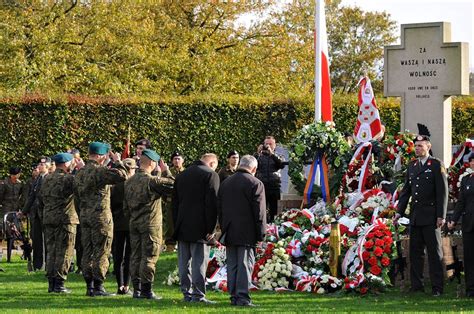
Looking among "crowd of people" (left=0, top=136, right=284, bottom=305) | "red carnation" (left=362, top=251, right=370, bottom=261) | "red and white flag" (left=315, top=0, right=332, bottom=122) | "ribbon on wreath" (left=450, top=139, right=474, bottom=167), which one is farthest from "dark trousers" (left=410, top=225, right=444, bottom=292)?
"red and white flag" (left=315, top=0, right=332, bottom=122)

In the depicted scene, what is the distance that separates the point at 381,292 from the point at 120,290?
3.65 m

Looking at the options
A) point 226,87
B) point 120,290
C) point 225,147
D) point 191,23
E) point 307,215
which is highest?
point 191,23

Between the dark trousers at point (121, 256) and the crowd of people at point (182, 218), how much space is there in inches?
0.6

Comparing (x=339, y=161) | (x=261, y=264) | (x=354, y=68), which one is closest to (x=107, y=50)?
(x=339, y=161)

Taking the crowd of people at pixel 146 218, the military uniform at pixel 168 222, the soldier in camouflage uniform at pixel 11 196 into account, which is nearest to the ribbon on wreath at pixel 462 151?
the crowd of people at pixel 146 218

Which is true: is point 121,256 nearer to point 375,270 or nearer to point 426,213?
point 375,270

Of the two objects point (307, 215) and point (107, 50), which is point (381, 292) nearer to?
point (307, 215)

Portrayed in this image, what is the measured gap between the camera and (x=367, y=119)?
2038cm

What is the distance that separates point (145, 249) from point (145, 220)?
1.25ft

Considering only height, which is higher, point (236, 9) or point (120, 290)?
point (236, 9)

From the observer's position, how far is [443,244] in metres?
17.0

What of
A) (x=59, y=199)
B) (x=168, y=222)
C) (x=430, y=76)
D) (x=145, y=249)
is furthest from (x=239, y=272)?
(x=168, y=222)

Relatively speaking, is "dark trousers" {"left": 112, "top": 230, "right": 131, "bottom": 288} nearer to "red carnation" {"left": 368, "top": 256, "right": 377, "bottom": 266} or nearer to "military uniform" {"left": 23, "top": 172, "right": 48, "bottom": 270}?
Result: "red carnation" {"left": 368, "top": 256, "right": 377, "bottom": 266}

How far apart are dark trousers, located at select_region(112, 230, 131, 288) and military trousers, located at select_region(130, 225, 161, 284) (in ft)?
2.78
